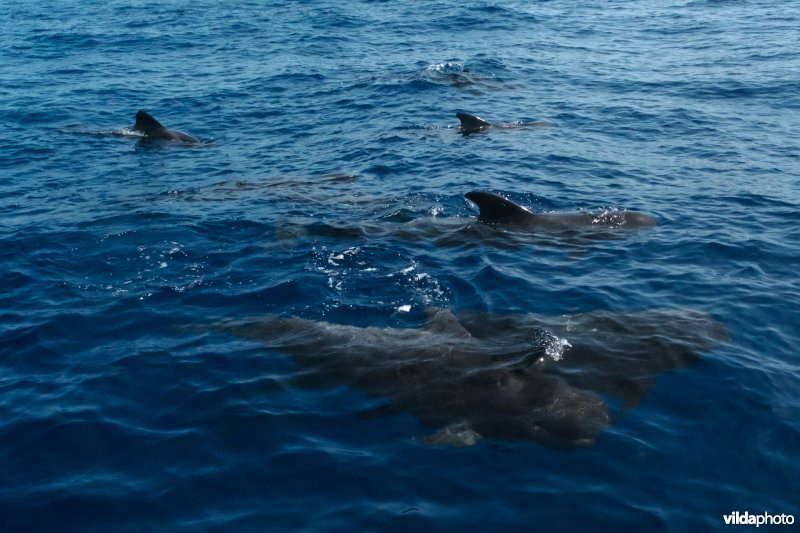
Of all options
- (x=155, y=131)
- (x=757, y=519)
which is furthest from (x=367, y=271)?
(x=155, y=131)

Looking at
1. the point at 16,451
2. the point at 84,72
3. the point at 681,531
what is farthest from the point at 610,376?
the point at 84,72

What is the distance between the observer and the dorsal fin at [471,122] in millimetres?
22938

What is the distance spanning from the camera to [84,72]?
33062 mm

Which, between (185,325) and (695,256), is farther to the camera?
(695,256)

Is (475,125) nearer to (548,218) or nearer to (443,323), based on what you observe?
(548,218)

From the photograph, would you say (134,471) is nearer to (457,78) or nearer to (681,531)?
(681,531)

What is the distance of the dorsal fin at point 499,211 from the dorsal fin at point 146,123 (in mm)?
11325

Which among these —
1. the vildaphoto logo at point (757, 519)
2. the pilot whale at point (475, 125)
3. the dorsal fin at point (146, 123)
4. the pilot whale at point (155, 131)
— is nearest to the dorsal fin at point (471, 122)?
the pilot whale at point (475, 125)

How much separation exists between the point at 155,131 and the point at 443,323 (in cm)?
1447

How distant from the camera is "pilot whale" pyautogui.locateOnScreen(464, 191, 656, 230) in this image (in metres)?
15.9

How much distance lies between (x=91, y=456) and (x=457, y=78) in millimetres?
22878

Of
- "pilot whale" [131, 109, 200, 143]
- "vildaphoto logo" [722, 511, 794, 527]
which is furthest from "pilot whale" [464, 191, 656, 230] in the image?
"pilot whale" [131, 109, 200, 143]

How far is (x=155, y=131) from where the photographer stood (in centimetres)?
2297

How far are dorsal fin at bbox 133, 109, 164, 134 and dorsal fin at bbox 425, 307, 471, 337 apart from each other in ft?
45.1
